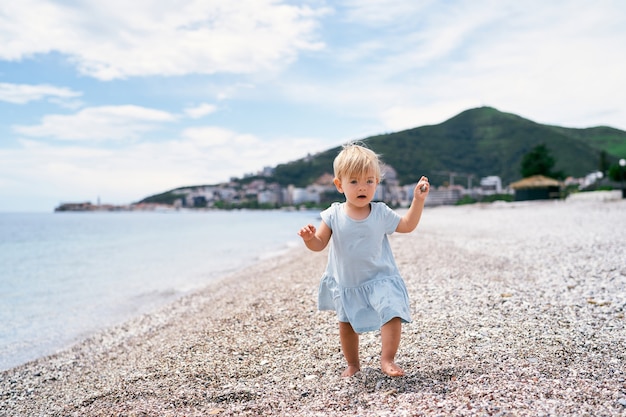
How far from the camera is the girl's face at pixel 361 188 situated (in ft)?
10.0

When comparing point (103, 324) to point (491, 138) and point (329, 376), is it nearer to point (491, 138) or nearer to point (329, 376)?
point (329, 376)

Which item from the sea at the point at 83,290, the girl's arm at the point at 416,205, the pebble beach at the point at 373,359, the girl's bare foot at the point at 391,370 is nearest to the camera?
the pebble beach at the point at 373,359

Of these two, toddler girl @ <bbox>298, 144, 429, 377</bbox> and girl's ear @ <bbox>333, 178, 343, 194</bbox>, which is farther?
girl's ear @ <bbox>333, 178, 343, 194</bbox>

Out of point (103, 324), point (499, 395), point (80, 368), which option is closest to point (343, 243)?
point (499, 395)

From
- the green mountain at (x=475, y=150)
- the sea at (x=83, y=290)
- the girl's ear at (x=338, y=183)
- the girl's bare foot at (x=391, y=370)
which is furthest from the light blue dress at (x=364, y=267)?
the green mountain at (x=475, y=150)

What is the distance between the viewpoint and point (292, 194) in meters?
90.5

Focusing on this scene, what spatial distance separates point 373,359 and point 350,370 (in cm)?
43

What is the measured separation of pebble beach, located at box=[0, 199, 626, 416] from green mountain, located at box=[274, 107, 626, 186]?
61.4 m

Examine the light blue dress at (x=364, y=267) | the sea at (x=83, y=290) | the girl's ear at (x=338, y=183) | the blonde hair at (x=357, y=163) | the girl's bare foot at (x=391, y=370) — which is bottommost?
the sea at (x=83, y=290)

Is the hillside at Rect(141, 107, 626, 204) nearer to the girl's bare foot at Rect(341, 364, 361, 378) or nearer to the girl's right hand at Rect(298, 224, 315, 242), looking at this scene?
the girl's bare foot at Rect(341, 364, 361, 378)

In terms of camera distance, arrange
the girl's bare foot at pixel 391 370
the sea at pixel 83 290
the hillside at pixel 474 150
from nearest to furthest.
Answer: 1. the girl's bare foot at pixel 391 370
2. the sea at pixel 83 290
3. the hillside at pixel 474 150

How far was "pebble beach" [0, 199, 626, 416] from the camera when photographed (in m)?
2.63

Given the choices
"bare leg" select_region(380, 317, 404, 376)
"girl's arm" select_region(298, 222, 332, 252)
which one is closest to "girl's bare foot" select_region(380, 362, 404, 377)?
"bare leg" select_region(380, 317, 404, 376)

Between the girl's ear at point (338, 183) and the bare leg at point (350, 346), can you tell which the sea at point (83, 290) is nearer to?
the bare leg at point (350, 346)
